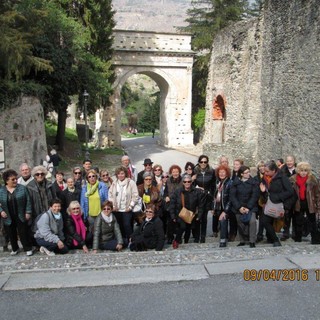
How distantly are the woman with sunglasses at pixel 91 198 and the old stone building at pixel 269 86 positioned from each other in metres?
8.05

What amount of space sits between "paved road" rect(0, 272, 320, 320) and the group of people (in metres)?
2.06

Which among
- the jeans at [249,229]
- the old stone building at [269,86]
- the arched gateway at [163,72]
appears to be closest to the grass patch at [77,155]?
the arched gateway at [163,72]

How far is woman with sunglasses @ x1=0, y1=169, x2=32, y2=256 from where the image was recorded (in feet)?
23.3

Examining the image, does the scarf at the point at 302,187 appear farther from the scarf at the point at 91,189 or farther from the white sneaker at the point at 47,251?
the white sneaker at the point at 47,251

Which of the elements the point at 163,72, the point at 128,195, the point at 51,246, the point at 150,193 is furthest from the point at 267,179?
the point at 163,72

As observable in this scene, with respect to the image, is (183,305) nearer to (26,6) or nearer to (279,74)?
(279,74)

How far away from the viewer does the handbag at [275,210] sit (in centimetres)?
714

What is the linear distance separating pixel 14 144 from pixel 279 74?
1039 cm

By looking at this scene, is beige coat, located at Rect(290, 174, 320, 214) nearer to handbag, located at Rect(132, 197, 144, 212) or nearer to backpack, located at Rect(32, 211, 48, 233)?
handbag, located at Rect(132, 197, 144, 212)

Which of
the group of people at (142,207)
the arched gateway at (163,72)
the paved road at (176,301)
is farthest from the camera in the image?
the arched gateway at (163,72)

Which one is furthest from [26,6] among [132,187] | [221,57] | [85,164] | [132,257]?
[132,257]

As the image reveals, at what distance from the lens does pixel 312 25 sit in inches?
521

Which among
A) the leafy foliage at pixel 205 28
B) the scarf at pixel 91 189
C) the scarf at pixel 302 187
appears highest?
the leafy foliage at pixel 205 28

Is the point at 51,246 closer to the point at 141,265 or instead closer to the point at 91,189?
the point at 91,189
